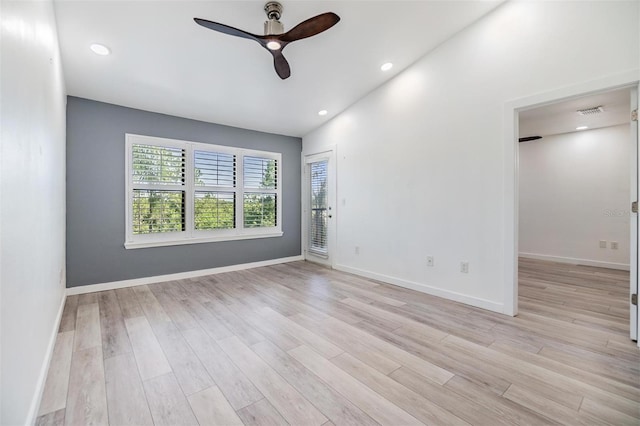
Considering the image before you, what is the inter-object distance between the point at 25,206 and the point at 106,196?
8.49 ft

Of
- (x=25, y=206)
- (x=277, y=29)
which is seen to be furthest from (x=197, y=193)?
(x=25, y=206)

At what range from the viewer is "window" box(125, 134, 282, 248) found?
3.94 meters

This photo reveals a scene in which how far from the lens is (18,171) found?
131cm

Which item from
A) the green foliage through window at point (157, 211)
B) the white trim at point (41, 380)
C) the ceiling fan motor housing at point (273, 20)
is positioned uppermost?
the ceiling fan motor housing at point (273, 20)

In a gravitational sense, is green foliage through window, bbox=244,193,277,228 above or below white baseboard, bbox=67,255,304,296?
above

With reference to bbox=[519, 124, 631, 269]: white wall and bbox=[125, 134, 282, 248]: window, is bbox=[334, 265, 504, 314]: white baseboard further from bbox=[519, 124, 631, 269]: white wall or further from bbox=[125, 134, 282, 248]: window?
bbox=[519, 124, 631, 269]: white wall

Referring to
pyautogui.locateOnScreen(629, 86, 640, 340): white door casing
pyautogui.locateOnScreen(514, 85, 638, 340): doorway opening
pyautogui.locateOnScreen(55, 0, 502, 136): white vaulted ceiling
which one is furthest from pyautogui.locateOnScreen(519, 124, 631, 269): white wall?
pyautogui.locateOnScreen(55, 0, 502, 136): white vaulted ceiling

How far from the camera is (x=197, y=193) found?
441 cm

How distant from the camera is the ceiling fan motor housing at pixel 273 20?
2438mm

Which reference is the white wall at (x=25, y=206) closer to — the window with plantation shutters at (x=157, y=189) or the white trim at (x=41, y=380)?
the white trim at (x=41, y=380)

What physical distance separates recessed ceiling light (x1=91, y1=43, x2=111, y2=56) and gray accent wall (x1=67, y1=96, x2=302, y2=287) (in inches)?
44.8

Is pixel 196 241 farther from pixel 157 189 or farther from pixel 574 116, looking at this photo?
pixel 574 116

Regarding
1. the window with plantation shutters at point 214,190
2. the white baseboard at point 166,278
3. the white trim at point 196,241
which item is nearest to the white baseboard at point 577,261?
the white baseboard at point 166,278

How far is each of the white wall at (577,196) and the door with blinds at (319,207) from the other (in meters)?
4.19
